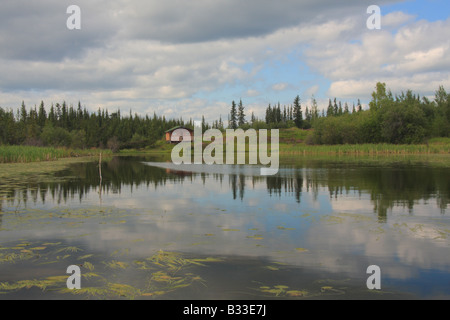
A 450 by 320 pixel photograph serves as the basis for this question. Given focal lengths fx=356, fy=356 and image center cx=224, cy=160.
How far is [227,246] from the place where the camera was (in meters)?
9.59

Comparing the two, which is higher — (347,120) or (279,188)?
(347,120)

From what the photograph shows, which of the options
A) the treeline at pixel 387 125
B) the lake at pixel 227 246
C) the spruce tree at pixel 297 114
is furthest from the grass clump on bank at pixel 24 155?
the spruce tree at pixel 297 114

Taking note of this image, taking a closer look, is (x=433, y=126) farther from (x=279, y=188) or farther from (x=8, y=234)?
(x=8, y=234)

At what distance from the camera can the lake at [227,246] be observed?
6879 mm

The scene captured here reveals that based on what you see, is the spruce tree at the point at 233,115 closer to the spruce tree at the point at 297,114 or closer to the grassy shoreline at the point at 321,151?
the spruce tree at the point at 297,114

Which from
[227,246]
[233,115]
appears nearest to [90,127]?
[233,115]

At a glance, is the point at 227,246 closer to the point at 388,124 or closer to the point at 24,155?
the point at 24,155

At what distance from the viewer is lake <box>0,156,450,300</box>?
6879 mm

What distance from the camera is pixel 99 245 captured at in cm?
980

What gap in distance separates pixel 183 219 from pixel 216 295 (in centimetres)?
679

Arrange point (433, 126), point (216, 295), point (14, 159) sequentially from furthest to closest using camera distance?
point (433, 126), point (14, 159), point (216, 295)
